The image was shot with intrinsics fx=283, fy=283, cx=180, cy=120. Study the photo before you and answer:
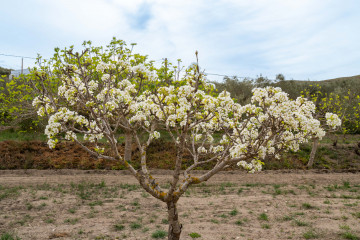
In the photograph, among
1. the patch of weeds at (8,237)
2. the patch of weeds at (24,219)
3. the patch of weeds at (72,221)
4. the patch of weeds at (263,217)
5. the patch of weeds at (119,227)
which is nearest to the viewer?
the patch of weeds at (8,237)

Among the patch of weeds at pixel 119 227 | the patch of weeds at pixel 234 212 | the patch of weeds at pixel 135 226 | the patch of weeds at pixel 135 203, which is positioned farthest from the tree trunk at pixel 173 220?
the patch of weeds at pixel 135 203

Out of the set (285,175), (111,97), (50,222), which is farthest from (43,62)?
(285,175)

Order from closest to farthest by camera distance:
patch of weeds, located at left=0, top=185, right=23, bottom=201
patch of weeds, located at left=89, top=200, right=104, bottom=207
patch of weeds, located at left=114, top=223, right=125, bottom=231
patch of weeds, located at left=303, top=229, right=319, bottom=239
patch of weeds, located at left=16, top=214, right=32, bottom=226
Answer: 1. patch of weeds, located at left=303, top=229, right=319, bottom=239
2. patch of weeds, located at left=114, top=223, right=125, bottom=231
3. patch of weeds, located at left=16, top=214, right=32, bottom=226
4. patch of weeds, located at left=89, top=200, right=104, bottom=207
5. patch of weeds, located at left=0, top=185, right=23, bottom=201

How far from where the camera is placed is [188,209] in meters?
8.67

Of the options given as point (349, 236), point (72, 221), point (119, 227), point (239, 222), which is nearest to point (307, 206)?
point (349, 236)

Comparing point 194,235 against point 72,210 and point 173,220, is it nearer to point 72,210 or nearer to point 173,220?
point 173,220

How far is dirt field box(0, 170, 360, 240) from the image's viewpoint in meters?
→ 6.94

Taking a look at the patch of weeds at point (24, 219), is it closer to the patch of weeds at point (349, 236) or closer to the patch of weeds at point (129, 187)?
the patch of weeds at point (129, 187)

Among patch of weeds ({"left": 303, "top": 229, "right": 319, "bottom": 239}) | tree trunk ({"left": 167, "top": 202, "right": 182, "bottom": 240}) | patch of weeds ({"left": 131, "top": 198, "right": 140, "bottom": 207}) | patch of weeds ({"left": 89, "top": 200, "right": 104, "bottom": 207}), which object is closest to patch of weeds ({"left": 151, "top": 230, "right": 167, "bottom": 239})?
tree trunk ({"left": 167, "top": 202, "right": 182, "bottom": 240})

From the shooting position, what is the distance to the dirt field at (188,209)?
22.8 ft

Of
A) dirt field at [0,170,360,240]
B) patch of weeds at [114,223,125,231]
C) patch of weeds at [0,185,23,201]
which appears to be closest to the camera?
dirt field at [0,170,360,240]

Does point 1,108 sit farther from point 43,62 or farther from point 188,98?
point 188,98

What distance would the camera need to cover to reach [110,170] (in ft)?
48.3

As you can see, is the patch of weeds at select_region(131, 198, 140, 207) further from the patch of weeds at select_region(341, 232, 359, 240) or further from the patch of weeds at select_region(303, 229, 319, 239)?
the patch of weeds at select_region(341, 232, 359, 240)
